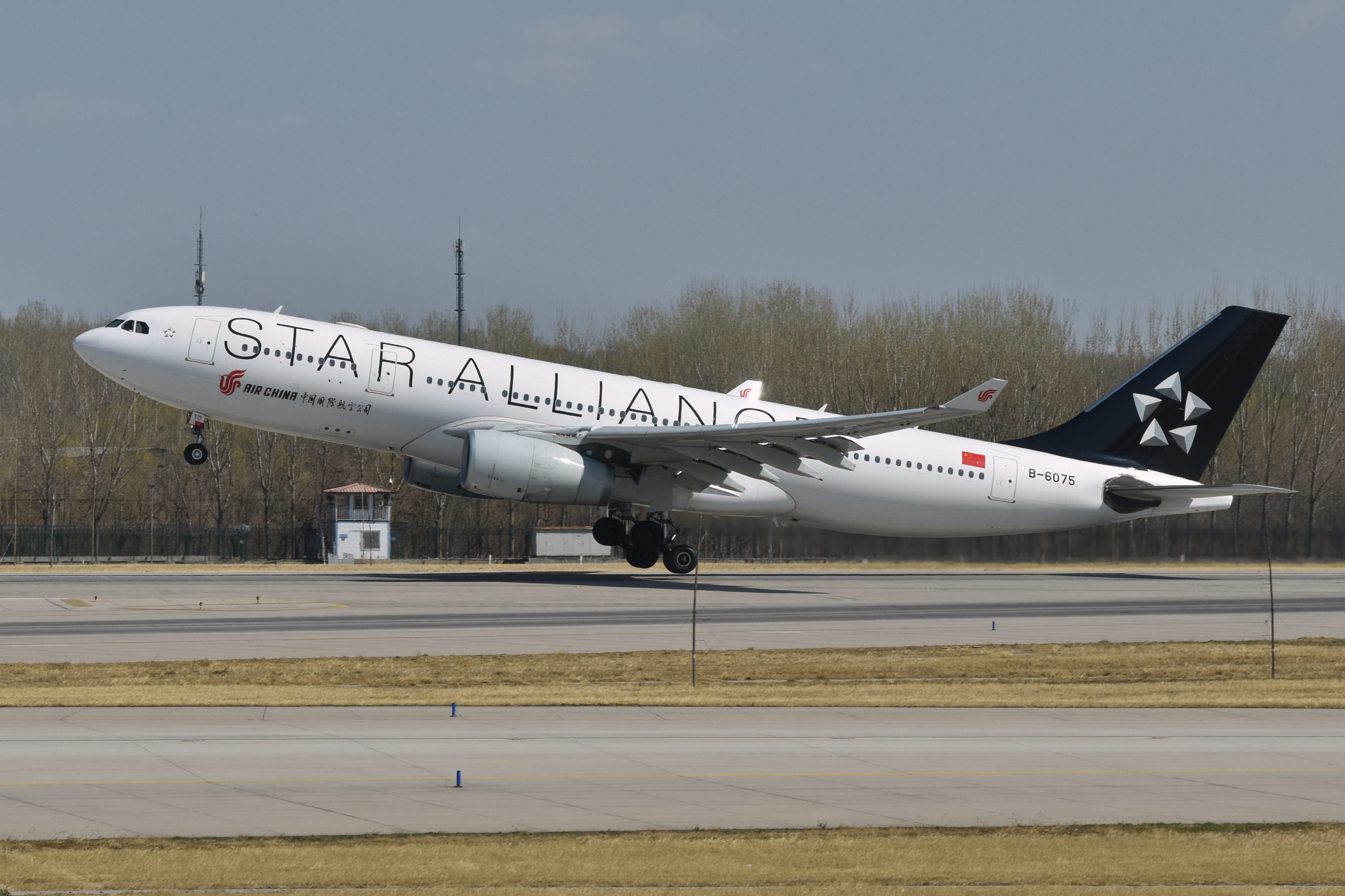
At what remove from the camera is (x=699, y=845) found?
35.1 feet

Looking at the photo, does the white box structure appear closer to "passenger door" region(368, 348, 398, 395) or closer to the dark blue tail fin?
the dark blue tail fin

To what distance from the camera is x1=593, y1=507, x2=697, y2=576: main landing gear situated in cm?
3972

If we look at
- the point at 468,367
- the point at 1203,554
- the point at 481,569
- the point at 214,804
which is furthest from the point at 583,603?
the point at 1203,554

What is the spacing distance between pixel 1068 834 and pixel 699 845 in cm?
296

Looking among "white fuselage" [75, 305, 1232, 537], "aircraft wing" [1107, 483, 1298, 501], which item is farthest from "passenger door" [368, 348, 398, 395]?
"aircraft wing" [1107, 483, 1298, 501]

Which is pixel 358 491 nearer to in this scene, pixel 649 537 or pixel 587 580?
pixel 587 580

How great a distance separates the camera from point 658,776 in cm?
1334

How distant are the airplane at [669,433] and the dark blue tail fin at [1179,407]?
5 cm

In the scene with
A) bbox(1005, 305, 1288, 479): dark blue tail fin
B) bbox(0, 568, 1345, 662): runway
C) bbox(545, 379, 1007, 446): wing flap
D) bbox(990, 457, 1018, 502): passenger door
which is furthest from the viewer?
bbox(1005, 305, 1288, 479): dark blue tail fin

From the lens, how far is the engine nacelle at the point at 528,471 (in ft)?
116

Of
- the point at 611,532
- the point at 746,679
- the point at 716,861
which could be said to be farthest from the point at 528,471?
the point at 716,861

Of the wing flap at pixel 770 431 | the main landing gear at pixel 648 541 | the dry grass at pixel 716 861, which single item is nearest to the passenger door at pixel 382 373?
the wing flap at pixel 770 431

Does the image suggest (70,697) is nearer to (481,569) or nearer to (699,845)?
(699,845)

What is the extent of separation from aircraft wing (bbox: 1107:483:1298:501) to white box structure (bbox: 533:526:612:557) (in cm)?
2294
